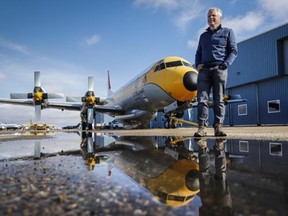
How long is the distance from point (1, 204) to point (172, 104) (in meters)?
12.4

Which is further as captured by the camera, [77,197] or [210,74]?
[210,74]

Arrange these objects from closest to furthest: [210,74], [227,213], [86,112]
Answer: [227,213] → [210,74] → [86,112]

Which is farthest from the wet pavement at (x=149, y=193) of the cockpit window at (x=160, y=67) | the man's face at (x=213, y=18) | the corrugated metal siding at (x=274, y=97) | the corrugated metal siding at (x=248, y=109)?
the corrugated metal siding at (x=248, y=109)

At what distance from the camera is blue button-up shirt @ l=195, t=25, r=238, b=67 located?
4973mm

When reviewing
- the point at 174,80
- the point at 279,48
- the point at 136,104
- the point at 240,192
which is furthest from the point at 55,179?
the point at 279,48

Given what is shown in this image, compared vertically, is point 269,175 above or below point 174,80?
below

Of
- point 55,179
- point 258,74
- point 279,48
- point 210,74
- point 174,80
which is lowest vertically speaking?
point 55,179

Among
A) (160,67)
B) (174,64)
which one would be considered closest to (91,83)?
(160,67)

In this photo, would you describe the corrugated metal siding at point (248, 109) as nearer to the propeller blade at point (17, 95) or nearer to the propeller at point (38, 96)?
the propeller at point (38, 96)

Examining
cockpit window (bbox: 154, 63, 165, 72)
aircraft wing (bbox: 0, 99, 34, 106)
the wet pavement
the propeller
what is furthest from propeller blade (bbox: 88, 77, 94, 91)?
the wet pavement

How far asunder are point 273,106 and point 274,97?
89 centimetres

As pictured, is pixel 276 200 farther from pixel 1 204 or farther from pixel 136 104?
pixel 136 104

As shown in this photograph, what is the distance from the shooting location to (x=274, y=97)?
2439cm

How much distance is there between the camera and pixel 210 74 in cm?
505
